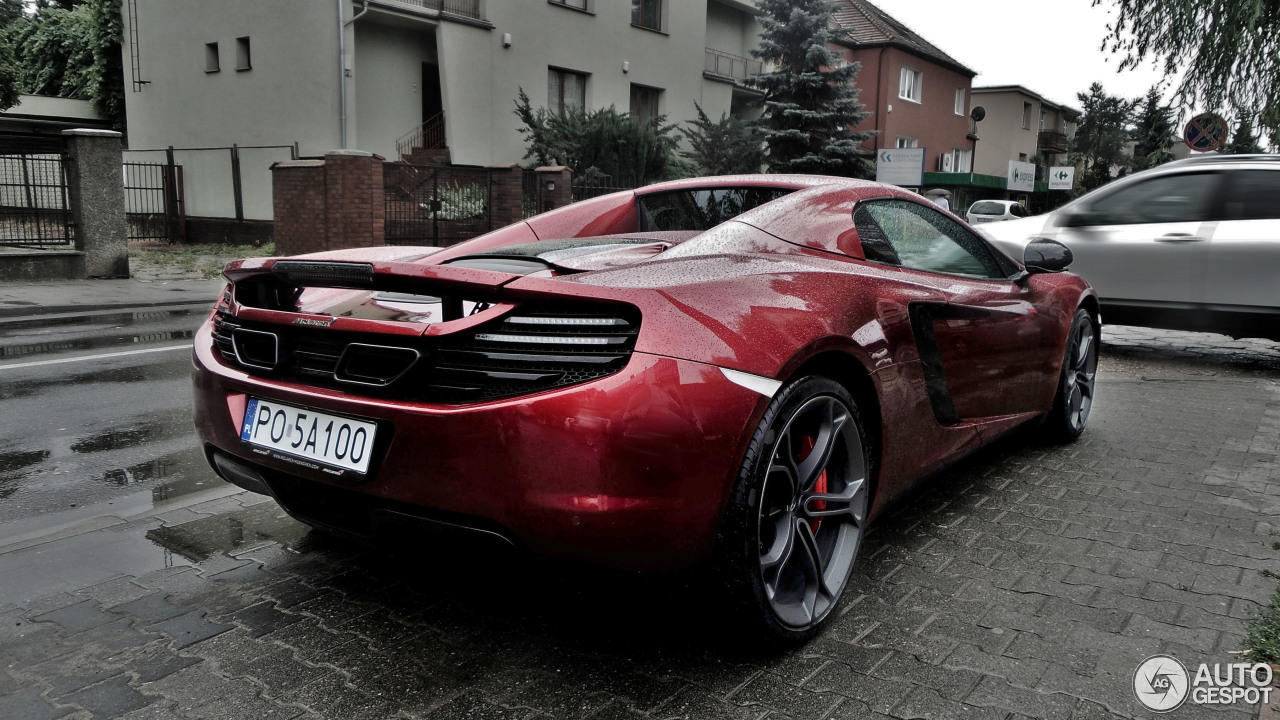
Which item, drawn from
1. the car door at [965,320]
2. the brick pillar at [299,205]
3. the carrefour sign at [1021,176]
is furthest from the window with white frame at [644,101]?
the car door at [965,320]

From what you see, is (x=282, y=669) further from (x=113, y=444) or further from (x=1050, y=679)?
(x=113, y=444)

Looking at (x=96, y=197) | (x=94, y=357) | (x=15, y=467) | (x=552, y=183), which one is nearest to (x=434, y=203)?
(x=552, y=183)

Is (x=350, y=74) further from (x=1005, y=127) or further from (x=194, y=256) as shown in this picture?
(x=1005, y=127)

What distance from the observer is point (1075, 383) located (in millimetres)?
4871

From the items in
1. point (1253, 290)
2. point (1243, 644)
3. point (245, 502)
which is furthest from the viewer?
point (1253, 290)

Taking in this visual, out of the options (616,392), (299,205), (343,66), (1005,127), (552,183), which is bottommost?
(616,392)

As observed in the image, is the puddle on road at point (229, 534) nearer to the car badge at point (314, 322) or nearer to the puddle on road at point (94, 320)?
the car badge at point (314, 322)

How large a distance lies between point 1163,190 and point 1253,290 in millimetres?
1137

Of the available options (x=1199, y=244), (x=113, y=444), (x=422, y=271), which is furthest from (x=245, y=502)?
(x=1199, y=244)

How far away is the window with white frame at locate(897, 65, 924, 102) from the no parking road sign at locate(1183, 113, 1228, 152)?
1021 inches

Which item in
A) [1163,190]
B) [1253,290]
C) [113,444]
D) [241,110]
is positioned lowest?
[113,444]

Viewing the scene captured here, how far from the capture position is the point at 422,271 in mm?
2305

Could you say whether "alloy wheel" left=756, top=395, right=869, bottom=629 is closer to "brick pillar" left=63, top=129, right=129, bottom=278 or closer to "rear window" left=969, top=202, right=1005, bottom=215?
"rear window" left=969, top=202, right=1005, bottom=215

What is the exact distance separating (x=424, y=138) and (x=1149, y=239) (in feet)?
60.1
